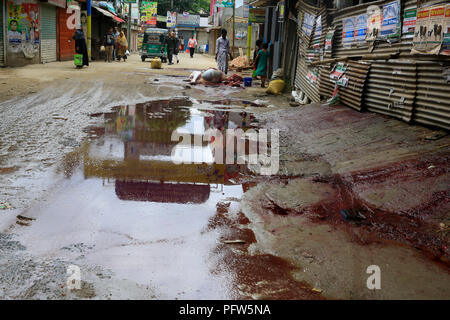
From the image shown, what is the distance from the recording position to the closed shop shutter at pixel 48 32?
22766mm

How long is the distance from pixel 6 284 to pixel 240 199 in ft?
8.50

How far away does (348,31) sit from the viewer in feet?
31.8

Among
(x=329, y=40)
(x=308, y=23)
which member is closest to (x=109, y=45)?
(x=308, y=23)

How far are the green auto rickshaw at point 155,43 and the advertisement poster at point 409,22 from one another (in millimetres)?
24662

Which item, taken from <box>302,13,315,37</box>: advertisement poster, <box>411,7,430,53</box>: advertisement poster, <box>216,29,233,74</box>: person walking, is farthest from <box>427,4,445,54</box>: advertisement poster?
<box>216,29,233,74</box>: person walking

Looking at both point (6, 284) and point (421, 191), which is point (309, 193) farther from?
point (6, 284)

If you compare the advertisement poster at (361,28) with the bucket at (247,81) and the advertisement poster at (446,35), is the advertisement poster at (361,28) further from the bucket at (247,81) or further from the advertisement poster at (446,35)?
the bucket at (247,81)

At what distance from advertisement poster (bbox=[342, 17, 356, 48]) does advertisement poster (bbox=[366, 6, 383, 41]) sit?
0.81m

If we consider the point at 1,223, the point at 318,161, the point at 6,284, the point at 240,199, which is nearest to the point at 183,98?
the point at 318,161

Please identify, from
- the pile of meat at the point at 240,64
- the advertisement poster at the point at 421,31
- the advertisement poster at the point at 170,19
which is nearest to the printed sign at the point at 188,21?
the advertisement poster at the point at 170,19

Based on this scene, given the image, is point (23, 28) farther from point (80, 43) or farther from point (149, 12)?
point (149, 12)

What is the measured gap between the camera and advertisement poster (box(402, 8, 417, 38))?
6711 mm

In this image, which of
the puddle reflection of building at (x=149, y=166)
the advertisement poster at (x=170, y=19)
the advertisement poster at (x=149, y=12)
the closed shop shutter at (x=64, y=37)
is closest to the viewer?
the puddle reflection of building at (x=149, y=166)

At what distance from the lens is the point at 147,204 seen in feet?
15.2
